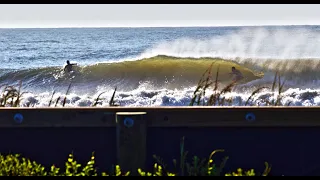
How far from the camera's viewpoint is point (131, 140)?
3.80 meters

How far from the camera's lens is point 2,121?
12.9 ft

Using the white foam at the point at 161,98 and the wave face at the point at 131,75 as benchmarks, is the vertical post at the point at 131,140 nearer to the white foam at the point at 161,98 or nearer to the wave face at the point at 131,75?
the white foam at the point at 161,98

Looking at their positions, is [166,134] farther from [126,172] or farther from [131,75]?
[131,75]

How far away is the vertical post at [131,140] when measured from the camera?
378 centimetres

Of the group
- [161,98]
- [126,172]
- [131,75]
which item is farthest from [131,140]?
[131,75]

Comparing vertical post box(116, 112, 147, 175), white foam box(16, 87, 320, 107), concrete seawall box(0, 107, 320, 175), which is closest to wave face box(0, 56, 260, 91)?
white foam box(16, 87, 320, 107)

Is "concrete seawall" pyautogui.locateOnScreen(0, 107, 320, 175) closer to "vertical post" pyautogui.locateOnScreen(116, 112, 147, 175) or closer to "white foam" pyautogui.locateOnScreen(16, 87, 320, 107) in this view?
"vertical post" pyautogui.locateOnScreen(116, 112, 147, 175)

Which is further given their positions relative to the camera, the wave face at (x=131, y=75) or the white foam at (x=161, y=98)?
the wave face at (x=131, y=75)

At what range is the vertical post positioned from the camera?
12.4 ft

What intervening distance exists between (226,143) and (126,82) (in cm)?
1354

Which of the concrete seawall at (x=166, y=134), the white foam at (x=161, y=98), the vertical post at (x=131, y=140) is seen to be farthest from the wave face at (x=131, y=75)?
the vertical post at (x=131, y=140)

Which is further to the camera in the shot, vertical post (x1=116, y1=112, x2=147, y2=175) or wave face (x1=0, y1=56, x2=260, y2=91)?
wave face (x1=0, y1=56, x2=260, y2=91)

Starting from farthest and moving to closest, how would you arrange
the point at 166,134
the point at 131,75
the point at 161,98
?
the point at 131,75, the point at 161,98, the point at 166,134

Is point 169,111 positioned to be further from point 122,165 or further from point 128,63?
point 128,63
